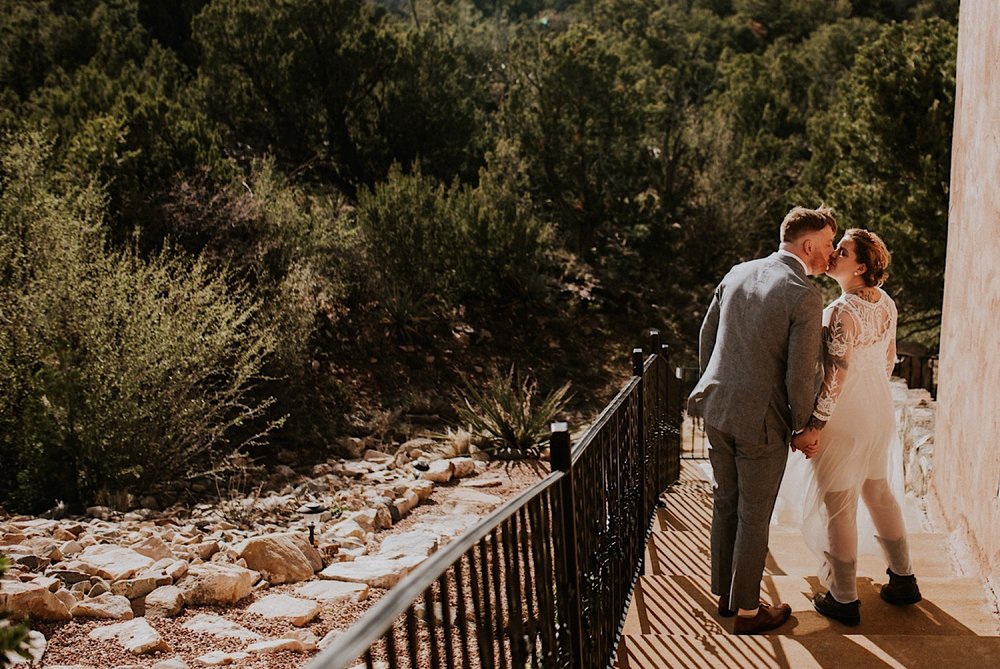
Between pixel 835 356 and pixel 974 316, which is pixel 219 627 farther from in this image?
pixel 974 316

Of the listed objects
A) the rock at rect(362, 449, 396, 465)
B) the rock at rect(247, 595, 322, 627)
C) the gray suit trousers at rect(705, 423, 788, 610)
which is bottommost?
the rock at rect(362, 449, 396, 465)

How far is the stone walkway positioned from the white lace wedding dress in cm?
23

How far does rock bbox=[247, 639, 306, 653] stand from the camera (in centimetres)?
390

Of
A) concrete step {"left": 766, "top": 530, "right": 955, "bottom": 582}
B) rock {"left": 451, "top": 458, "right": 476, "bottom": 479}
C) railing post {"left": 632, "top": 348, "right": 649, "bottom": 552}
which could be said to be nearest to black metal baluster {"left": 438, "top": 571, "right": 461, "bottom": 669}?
railing post {"left": 632, "top": 348, "right": 649, "bottom": 552}

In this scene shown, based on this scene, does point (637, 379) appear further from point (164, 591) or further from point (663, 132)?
point (663, 132)

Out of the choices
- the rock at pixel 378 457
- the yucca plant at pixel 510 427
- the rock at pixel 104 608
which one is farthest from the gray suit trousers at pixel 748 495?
the rock at pixel 378 457

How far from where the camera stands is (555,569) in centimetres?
231

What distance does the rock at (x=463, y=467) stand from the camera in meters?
7.92

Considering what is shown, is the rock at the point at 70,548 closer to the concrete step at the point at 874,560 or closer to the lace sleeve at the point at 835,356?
the concrete step at the point at 874,560

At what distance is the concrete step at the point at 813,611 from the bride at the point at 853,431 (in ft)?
0.27

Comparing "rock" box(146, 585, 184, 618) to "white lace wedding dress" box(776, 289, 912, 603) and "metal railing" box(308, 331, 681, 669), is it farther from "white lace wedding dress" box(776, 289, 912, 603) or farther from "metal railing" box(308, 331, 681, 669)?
"white lace wedding dress" box(776, 289, 912, 603)

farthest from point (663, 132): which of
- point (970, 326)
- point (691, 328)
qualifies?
point (970, 326)

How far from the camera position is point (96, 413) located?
6.72m

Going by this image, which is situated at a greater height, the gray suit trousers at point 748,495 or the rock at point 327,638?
the gray suit trousers at point 748,495
